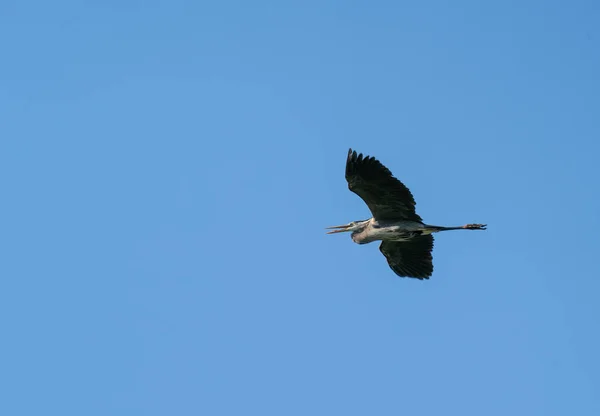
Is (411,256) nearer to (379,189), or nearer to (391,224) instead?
(391,224)

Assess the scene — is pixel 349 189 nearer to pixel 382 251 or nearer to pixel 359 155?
pixel 359 155

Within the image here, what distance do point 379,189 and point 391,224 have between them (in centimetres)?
116

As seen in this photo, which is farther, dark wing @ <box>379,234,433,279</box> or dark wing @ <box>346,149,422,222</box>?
dark wing @ <box>379,234,433,279</box>

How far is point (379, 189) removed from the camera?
20469 millimetres

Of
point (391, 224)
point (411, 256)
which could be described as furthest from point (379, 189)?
point (411, 256)

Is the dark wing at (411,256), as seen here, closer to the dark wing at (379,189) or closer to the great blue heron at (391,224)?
the great blue heron at (391,224)

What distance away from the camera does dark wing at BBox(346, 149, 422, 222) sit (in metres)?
19.9

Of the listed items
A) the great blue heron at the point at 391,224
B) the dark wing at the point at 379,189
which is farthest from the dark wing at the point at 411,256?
the dark wing at the point at 379,189

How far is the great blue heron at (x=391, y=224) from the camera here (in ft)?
65.8

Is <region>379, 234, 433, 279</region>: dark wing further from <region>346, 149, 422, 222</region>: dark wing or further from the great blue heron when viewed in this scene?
<region>346, 149, 422, 222</region>: dark wing

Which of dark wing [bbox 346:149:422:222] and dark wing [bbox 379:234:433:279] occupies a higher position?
dark wing [bbox 346:149:422:222]

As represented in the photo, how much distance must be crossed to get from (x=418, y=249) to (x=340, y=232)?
2.05m

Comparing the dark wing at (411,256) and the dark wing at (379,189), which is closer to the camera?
the dark wing at (379,189)

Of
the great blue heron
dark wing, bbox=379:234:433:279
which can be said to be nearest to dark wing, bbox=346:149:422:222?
the great blue heron
